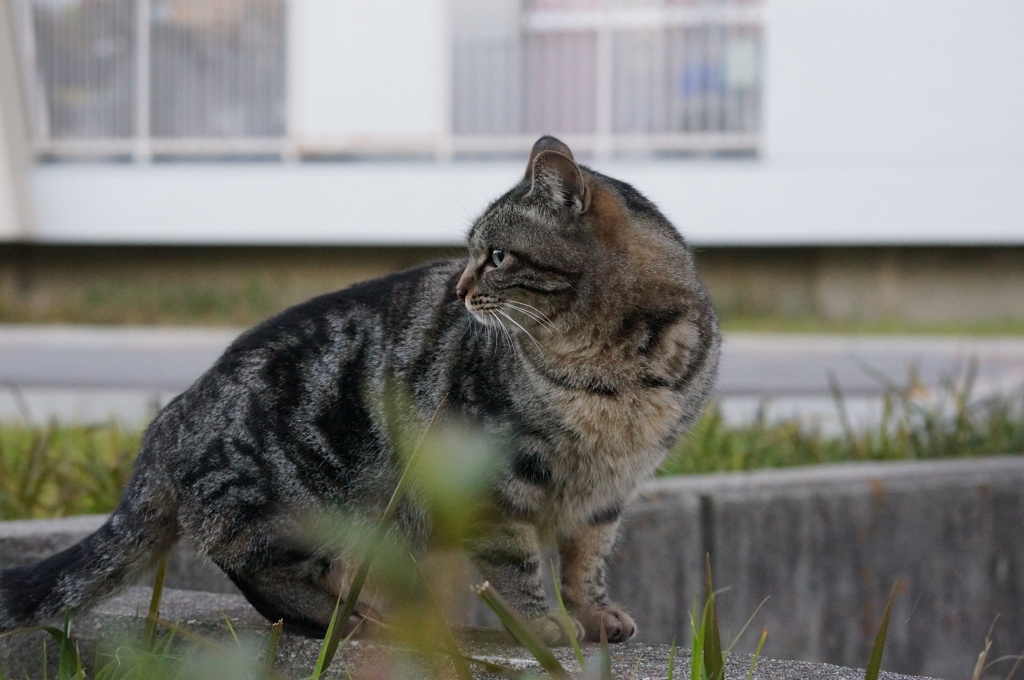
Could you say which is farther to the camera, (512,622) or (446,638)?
(446,638)

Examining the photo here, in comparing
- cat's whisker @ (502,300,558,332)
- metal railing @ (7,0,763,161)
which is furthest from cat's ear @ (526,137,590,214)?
metal railing @ (7,0,763,161)

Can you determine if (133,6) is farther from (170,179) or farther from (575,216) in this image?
(575,216)

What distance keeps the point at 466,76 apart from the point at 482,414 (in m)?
10.2

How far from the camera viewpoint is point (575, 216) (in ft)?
9.43

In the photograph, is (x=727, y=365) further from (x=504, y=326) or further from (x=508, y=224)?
(x=504, y=326)

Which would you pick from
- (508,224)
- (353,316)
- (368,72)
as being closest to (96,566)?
(353,316)

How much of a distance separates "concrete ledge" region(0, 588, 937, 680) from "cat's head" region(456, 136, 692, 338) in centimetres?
77

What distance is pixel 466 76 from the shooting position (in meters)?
12.5

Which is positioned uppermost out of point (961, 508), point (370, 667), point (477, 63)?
point (477, 63)

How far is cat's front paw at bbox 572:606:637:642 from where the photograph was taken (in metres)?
2.82

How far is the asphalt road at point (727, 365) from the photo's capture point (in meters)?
7.71

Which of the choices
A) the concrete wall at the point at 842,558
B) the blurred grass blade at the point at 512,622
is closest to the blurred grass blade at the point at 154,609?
the blurred grass blade at the point at 512,622

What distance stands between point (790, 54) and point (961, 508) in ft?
27.2

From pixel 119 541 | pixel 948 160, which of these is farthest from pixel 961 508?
pixel 948 160
